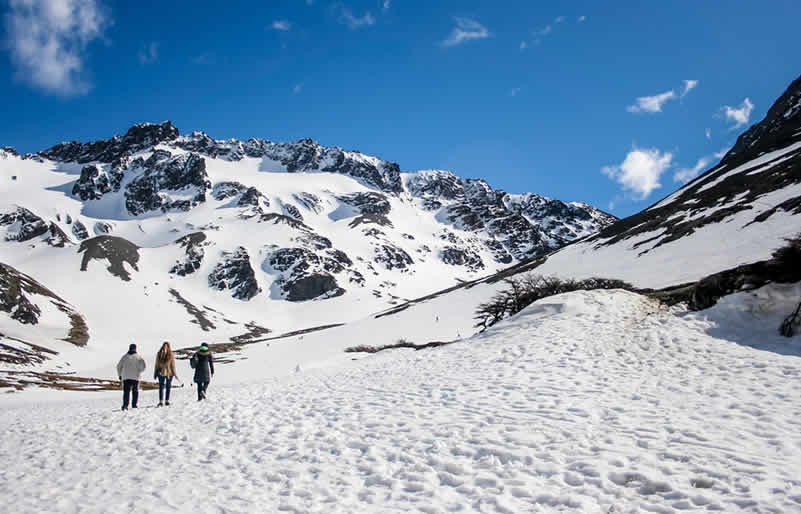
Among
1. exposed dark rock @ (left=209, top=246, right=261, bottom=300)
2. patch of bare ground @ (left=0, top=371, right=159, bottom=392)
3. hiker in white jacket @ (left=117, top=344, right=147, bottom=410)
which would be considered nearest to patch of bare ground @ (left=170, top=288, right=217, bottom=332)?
exposed dark rock @ (left=209, top=246, right=261, bottom=300)

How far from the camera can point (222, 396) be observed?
631 inches

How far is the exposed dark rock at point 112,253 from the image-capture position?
129500 millimetres

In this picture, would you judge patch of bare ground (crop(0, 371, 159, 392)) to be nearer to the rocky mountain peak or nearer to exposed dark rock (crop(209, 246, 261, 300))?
the rocky mountain peak

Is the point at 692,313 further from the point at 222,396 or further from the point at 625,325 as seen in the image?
the point at 222,396

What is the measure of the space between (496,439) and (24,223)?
216641 mm

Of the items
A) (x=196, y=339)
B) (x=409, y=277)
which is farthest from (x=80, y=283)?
(x=409, y=277)

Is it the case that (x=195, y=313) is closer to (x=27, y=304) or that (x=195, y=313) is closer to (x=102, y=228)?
(x=27, y=304)

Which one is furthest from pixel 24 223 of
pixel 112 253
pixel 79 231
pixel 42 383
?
pixel 42 383

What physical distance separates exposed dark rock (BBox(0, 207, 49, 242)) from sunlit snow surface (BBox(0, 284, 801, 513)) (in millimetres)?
195074

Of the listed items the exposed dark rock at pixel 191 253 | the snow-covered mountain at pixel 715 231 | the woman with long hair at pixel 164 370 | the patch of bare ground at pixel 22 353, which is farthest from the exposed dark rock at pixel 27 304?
the snow-covered mountain at pixel 715 231

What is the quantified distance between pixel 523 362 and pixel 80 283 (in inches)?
5442

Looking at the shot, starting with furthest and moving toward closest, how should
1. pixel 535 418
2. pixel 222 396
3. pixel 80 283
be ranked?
pixel 80 283
pixel 222 396
pixel 535 418

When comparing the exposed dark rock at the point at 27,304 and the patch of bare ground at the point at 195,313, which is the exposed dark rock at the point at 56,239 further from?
the exposed dark rock at the point at 27,304

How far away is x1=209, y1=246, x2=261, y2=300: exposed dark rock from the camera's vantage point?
155 meters
